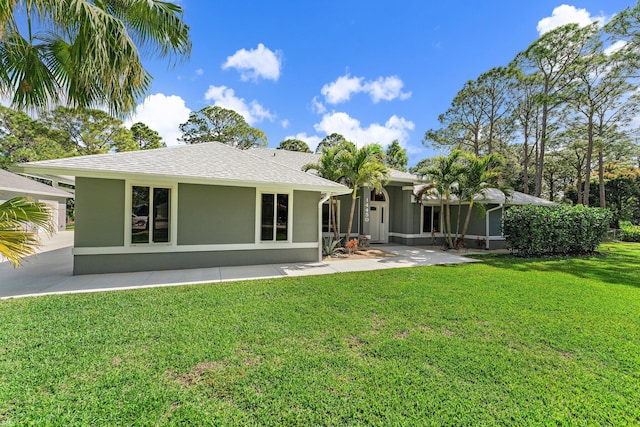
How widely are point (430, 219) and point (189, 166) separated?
520 inches

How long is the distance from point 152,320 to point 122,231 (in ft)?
14.5

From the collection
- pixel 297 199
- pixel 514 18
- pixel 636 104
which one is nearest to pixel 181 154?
pixel 297 199

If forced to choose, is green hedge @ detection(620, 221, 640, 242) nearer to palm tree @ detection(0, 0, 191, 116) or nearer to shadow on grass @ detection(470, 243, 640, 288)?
shadow on grass @ detection(470, 243, 640, 288)

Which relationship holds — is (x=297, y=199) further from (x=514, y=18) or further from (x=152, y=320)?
(x=514, y=18)

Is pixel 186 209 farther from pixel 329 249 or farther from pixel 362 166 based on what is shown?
pixel 362 166

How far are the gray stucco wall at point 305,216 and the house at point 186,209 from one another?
4 cm

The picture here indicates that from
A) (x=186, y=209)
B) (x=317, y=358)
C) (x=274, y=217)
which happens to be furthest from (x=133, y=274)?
(x=317, y=358)

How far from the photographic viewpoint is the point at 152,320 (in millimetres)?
4672

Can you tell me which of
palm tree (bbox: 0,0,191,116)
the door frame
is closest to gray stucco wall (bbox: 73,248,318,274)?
palm tree (bbox: 0,0,191,116)

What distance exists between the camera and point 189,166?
8547mm

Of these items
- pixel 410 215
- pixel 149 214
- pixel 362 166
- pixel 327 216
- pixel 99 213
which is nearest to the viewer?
pixel 99 213

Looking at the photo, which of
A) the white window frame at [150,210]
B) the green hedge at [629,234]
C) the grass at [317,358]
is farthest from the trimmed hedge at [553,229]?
the white window frame at [150,210]

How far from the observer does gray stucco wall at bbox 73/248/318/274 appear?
762 cm

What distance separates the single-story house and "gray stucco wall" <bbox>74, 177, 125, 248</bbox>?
0.9 inches
